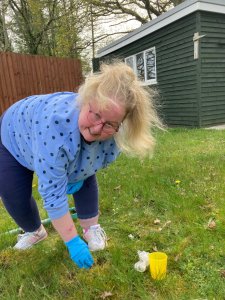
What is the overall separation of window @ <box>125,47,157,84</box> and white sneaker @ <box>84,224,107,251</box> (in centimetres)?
858

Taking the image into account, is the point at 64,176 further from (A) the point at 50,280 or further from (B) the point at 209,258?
(B) the point at 209,258

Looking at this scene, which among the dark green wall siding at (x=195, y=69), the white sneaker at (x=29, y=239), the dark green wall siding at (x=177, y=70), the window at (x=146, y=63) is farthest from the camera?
the window at (x=146, y=63)

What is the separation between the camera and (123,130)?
1.75m

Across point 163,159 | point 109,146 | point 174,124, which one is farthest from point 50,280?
point 174,124

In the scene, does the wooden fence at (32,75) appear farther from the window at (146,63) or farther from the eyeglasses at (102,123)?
the eyeglasses at (102,123)

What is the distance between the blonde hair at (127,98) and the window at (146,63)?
9003 mm

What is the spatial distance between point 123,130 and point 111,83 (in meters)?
0.30

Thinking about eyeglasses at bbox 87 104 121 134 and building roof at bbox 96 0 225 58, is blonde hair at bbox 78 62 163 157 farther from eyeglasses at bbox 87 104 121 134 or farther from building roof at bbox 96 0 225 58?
building roof at bbox 96 0 225 58

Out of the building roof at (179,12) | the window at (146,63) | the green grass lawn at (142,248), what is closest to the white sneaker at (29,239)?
the green grass lawn at (142,248)

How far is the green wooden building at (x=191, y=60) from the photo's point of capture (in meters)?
8.33

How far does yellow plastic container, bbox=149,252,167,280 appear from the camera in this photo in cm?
192

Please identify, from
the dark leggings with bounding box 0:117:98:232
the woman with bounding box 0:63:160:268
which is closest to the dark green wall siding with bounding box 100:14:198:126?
the dark leggings with bounding box 0:117:98:232

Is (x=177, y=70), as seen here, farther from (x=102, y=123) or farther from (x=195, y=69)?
(x=102, y=123)

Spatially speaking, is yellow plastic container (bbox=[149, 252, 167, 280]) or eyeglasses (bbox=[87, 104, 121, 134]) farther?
yellow plastic container (bbox=[149, 252, 167, 280])
